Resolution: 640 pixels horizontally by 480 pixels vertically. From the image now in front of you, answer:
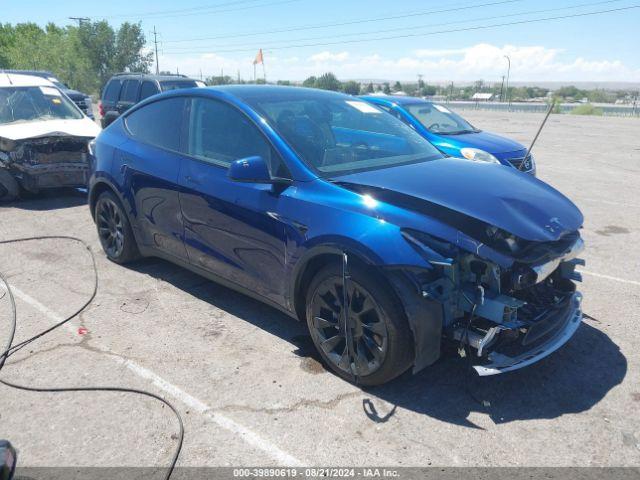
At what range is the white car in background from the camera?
300 inches

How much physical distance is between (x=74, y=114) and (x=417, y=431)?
858cm

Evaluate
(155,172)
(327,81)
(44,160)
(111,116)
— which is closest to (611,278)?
(155,172)

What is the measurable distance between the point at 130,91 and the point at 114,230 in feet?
32.6

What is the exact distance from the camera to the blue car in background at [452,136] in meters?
7.92

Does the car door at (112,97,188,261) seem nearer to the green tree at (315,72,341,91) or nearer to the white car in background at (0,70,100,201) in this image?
the white car in background at (0,70,100,201)

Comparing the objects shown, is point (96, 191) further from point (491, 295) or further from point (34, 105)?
point (34, 105)

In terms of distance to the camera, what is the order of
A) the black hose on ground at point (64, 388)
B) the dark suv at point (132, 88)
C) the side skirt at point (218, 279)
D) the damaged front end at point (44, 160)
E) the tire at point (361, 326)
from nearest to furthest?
the black hose on ground at point (64, 388)
the tire at point (361, 326)
the side skirt at point (218, 279)
the damaged front end at point (44, 160)
the dark suv at point (132, 88)

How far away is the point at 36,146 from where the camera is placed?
7621mm

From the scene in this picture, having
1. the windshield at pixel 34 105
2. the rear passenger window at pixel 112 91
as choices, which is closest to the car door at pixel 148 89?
the rear passenger window at pixel 112 91

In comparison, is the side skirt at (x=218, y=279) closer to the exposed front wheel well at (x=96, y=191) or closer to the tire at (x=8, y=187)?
the exposed front wheel well at (x=96, y=191)

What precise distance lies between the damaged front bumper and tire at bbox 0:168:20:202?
759 centimetres

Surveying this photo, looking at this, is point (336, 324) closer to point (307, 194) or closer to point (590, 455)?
point (307, 194)

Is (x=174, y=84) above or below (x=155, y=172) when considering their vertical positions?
above

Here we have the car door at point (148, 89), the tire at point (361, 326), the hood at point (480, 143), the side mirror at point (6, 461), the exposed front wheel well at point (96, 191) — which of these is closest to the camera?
the side mirror at point (6, 461)
